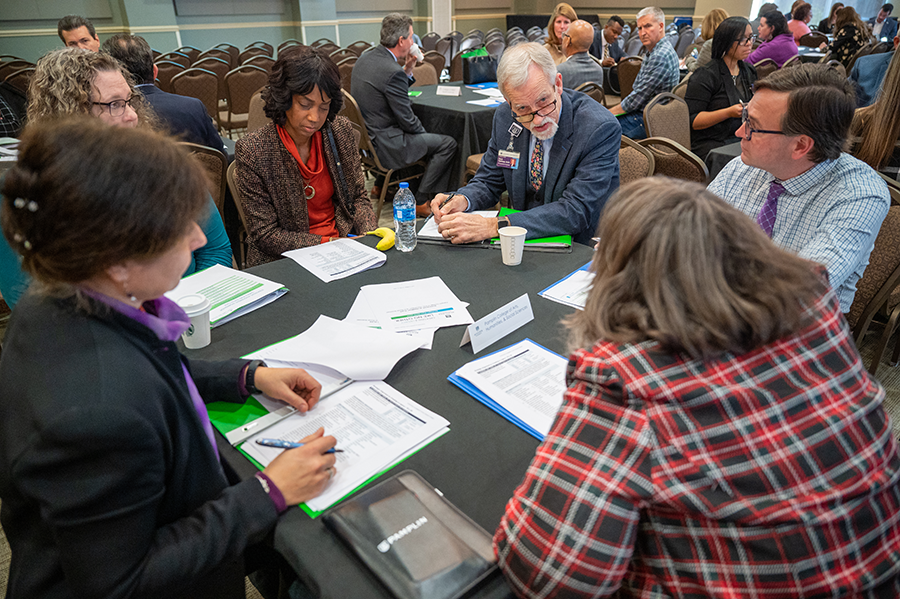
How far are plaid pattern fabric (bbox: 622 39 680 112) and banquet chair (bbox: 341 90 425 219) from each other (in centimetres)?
176

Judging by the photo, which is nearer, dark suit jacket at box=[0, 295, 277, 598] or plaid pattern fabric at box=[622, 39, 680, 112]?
dark suit jacket at box=[0, 295, 277, 598]


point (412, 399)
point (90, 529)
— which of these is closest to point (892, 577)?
point (412, 399)

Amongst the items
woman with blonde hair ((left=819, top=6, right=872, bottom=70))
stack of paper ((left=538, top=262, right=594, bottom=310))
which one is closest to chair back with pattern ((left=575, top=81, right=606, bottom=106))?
stack of paper ((left=538, top=262, right=594, bottom=310))

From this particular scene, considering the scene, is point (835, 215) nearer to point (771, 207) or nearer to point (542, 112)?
point (771, 207)

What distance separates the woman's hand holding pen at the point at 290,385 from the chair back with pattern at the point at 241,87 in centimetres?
514

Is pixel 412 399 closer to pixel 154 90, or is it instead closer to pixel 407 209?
pixel 407 209

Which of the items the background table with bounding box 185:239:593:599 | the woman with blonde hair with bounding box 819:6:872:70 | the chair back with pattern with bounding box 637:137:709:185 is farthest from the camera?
the woman with blonde hair with bounding box 819:6:872:70

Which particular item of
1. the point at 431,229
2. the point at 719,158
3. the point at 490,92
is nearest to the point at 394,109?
the point at 490,92

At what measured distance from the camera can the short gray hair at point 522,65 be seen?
78.5 inches

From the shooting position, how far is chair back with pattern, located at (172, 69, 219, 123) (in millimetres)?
5152

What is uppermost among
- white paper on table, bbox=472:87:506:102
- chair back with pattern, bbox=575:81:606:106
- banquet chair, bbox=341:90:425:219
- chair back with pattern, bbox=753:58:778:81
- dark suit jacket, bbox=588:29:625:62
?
dark suit jacket, bbox=588:29:625:62

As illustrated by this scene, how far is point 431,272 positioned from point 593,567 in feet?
3.59

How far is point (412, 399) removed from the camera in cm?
107

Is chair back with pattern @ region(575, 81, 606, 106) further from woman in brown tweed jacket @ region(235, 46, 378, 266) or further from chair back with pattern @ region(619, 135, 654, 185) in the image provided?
woman in brown tweed jacket @ region(235, 46, 378, 266)
